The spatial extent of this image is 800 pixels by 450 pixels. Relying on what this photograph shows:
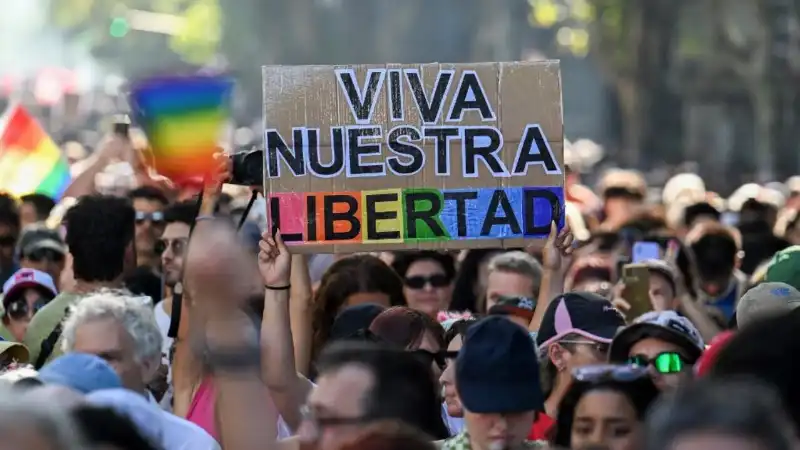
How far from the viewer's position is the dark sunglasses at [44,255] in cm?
1062

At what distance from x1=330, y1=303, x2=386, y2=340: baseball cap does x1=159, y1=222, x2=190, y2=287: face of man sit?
1.53 meters

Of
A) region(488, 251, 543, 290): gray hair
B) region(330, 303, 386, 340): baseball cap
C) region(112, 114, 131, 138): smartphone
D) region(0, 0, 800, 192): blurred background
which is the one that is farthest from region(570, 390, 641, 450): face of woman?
region(112, 114, 131, 138): smartphone

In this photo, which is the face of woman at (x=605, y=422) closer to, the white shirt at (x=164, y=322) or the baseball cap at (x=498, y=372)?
the baseball cap at (x=498, y=372)

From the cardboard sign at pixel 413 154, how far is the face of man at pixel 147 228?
11.5 ft

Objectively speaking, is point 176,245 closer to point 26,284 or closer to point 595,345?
point 26,284

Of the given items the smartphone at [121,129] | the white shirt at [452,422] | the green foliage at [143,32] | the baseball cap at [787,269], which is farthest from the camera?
the green foliage at [143,32]

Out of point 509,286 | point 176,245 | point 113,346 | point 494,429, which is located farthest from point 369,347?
point 176,245

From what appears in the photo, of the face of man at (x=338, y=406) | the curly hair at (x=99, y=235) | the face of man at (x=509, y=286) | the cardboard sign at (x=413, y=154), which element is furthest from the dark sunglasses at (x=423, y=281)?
Result: the face of man at (x=338, y=406)

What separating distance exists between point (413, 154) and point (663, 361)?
139cm

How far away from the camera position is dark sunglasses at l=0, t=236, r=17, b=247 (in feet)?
39.0

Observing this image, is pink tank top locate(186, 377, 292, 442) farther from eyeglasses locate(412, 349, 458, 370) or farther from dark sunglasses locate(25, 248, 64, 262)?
dark sunglasses locate(25, 248, 64, 262)

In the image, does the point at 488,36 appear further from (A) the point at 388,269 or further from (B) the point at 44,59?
(B) the point at 44,59

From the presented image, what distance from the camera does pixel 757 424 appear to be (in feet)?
13.4

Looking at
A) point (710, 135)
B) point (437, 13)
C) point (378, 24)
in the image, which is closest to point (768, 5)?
point (710, 135)
